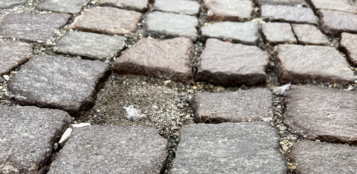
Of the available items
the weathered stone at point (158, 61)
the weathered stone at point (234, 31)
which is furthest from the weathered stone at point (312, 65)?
the weathered stone at point (158, 61)

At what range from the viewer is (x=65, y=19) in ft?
7.11

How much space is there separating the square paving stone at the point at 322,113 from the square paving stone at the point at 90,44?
1.06 meters

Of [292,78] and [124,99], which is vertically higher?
[292,78]

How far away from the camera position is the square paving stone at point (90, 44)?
1822 millimetres

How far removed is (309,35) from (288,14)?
1.15 feet

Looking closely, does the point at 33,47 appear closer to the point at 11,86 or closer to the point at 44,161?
the point at 11,86

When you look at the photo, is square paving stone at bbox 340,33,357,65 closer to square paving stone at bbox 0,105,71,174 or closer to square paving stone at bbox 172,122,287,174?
square paving stone at bbox 172,122,287,174

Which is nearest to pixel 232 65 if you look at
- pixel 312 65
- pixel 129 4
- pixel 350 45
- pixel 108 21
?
pixel 312 65

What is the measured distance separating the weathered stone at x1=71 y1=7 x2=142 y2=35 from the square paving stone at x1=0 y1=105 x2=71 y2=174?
86cm

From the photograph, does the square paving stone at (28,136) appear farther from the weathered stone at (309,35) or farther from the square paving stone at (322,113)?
the weathered stone at (309,35)

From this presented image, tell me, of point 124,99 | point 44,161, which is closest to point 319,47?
point 124,99

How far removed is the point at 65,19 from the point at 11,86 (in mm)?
821

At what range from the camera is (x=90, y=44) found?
1902 millimetres

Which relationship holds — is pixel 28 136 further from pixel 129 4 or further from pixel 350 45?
pixel 350 45
